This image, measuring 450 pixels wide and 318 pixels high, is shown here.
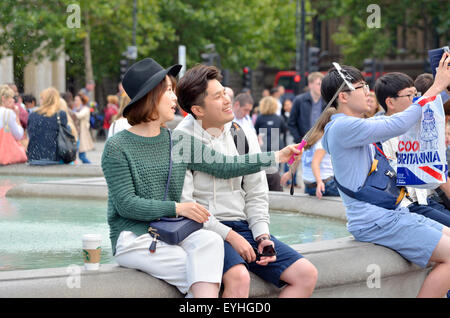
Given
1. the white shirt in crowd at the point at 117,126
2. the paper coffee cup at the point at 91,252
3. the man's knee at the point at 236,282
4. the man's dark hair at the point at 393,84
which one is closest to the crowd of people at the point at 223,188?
the man's knee at the point at 236,282

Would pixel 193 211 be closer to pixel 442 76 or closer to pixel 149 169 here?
pixel 149 169

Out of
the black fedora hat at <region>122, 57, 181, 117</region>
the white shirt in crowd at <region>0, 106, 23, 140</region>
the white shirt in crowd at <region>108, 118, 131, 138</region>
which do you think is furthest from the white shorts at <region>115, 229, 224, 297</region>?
the white shirt in crowd at <region>0, 106, 23, 140</region>

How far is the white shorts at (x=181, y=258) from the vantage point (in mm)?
3977

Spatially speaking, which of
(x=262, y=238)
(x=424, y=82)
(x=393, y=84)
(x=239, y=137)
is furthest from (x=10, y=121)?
(x=262, y=238)

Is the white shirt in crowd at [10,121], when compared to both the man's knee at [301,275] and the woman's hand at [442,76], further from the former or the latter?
the man's knee at [301,275]

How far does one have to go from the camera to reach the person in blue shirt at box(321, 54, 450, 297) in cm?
484

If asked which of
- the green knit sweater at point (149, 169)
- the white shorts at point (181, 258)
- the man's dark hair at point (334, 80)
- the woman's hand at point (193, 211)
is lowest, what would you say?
the white shorts at point (181, 258)

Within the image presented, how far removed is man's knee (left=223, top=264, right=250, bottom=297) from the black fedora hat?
0.99 m

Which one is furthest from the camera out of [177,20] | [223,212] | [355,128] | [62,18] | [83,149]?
[177,20]

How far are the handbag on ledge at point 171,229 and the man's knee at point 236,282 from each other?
0.28m

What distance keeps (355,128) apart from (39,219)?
357 cm

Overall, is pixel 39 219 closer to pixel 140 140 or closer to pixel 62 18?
pixel 140 140

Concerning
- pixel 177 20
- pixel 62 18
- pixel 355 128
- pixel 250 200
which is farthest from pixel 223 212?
pixel 177 20
